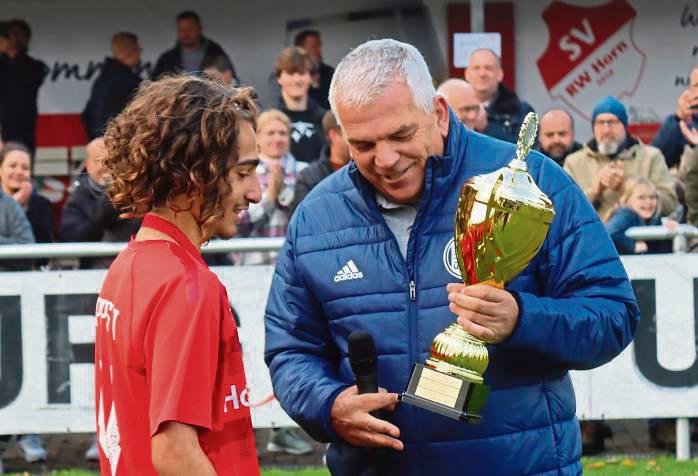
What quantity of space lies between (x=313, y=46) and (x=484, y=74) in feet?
8.77

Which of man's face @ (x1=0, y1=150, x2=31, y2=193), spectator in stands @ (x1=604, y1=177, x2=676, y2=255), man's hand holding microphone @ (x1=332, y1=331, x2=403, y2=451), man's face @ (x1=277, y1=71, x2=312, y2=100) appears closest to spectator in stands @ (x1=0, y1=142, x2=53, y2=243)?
man's face @ (x1=0, y1=150, x2=31, y2=193)

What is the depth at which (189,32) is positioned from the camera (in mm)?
11406

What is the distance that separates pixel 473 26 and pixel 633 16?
6.20 ft

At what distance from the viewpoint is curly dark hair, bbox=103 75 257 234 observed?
9.21ft

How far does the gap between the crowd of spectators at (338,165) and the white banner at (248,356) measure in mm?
244

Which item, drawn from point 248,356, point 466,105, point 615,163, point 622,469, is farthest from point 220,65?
point 622,469

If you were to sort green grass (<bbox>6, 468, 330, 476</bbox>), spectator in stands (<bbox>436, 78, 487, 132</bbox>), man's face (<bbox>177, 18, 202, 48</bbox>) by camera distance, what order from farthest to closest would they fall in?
man's face (<bbox>177, 18, 202, 48</bbox>)
spectator in stands (<bbox>436, 78, 487, 132</bbox>)
green grass (<bbox>6, 468, 330, 476</bbox>)

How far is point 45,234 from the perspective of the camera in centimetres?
866

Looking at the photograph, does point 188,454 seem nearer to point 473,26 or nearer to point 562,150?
point 562,150

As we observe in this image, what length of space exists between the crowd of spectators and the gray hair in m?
3.94

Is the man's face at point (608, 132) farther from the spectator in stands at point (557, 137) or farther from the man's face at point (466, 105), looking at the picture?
the man's face at point (466, 105)

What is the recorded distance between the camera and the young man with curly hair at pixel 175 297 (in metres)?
2.70

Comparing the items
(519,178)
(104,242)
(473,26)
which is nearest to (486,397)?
(519,178)

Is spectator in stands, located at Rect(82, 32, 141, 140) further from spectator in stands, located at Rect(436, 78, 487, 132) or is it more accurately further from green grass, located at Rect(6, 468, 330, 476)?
green grass, located at Rect(6, 468, 330, 476)
